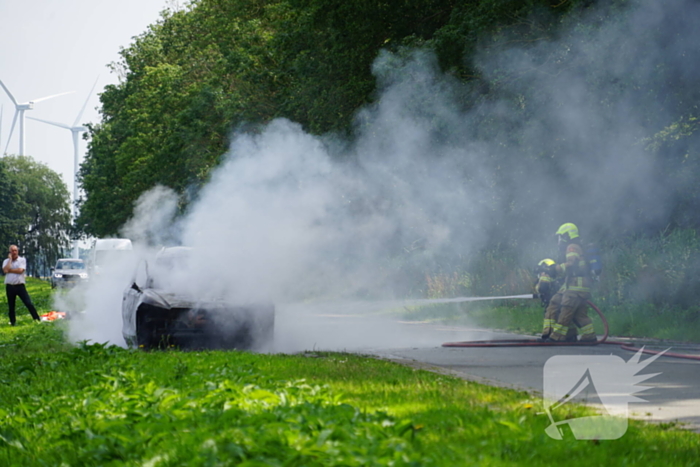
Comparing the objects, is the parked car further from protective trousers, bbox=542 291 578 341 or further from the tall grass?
protective trousers, bbox=542 291 578 341

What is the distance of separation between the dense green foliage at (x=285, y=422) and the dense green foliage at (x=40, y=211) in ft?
250

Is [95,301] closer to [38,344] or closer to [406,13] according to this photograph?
[38,344]

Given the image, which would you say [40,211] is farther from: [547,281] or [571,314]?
[571,314]

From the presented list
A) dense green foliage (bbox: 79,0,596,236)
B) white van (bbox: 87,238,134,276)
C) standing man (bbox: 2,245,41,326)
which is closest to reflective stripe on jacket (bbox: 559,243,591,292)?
dense green foliage (bbox: 79,0,596,236)

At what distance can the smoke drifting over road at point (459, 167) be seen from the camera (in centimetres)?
1451

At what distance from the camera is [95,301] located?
1714 cm

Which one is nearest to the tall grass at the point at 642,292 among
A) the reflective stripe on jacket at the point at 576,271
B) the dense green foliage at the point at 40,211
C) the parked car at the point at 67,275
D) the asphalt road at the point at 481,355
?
the asphalt road at the point at 481,355

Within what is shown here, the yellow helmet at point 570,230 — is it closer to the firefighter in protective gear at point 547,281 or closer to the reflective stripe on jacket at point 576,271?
the reflective stripe on jacket at point 576,271

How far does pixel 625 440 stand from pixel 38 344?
10.8 metres

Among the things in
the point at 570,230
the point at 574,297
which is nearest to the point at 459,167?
the point at 570,230

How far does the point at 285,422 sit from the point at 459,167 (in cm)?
1509

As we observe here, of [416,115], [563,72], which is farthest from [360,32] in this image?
[563,72]

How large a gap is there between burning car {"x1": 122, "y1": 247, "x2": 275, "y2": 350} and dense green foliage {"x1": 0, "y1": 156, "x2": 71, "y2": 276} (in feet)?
234

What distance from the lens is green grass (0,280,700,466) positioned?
14.5 ft
